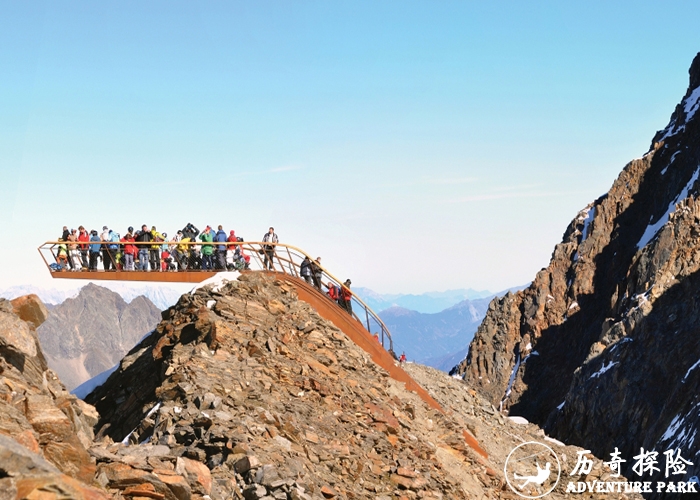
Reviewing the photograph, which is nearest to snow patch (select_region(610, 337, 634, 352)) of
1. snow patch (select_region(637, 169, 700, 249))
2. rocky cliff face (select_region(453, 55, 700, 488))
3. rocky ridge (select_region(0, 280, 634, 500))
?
rocky cliff face (select_region(453, 55, 700, 488))

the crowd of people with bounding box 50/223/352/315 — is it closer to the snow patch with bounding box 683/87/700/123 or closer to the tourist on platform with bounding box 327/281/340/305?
the tourist on platform with bounding box 327/281/340/305

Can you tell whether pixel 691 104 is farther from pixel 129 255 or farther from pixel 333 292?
pixel 129 255

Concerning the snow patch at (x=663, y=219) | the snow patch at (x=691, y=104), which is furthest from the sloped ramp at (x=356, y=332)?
the snow patch at (x=691, y=104)

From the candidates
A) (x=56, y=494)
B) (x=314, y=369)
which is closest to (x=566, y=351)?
(x=314, y=369)

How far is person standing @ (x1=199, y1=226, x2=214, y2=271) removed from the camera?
86.8 ft

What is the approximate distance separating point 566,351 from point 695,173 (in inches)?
1335

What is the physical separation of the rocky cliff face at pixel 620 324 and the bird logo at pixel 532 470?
3047 cm

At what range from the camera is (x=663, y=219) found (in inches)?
4535

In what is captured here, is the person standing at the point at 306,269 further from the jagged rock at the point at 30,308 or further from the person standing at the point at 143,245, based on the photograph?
the jagged rock at the point at 30,308

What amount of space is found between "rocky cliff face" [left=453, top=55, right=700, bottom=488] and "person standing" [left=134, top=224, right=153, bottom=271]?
4517 centimetres

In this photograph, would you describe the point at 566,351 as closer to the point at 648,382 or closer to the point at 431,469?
the point at 648,382

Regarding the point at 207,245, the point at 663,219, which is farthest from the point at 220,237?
the point at 663,219

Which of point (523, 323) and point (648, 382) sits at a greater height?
point (523, 323)

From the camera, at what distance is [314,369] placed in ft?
70.6
